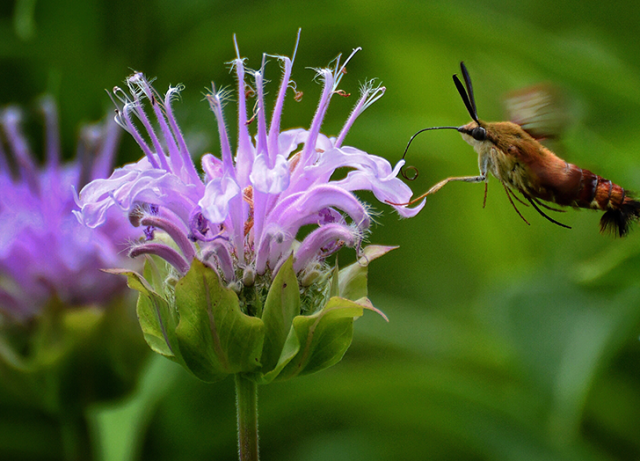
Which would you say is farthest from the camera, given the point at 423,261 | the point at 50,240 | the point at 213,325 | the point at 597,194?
the point at 423,261

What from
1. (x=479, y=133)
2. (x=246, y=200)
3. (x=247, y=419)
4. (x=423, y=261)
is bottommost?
(x=247, y=419)

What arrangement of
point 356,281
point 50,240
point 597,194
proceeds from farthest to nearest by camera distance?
1. point 50,240
2. point 597,194
3. point 356,281

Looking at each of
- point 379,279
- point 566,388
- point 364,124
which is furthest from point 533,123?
point 379,279

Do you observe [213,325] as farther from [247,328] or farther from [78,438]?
[78,438]

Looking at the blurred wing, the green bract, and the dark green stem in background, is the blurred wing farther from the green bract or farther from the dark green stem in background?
the dark green stem in background

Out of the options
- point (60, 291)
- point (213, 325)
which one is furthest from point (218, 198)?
point (60, 291)

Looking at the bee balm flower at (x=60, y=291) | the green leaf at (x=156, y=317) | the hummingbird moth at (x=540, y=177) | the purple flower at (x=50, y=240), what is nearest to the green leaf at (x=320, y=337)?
the green leaf at (x=156, y=317)
